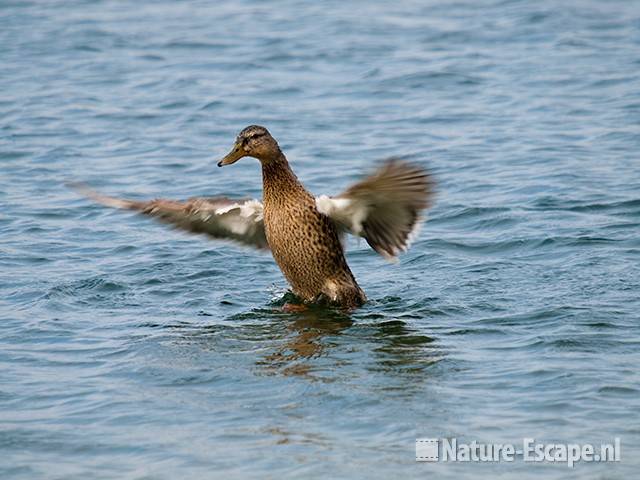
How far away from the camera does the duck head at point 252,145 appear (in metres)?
8.09

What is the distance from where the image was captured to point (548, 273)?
8.81m

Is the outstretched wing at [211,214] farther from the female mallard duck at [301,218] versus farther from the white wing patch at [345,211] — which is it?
the white wing patch at [345,211]

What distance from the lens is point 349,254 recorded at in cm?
994

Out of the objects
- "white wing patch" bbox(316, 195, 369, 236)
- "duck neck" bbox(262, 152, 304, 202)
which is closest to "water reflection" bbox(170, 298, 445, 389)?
"white wing patch" bbox(316, 195, 369, 236)

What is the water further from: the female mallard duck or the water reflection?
the female mallard duck

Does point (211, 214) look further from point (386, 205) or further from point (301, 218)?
point (386, 205)

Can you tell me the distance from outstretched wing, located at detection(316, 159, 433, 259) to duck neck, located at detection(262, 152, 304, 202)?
244 mm

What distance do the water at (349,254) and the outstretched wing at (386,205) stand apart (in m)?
0.54

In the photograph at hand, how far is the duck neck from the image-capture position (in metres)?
8.20

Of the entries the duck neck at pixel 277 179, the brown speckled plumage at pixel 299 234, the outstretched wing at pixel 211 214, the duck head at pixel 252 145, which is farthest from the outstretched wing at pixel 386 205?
the outstretched wing at pixel 211 214

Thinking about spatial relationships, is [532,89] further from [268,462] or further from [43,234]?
[268,462]

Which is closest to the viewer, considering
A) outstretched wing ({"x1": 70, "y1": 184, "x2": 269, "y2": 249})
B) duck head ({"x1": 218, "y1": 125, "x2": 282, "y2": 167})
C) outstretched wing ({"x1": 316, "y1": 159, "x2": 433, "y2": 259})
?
outstretched wing ({"x1": 316, "y1": 159, "x2": 433, "y2": 259})

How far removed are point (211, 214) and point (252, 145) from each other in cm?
66

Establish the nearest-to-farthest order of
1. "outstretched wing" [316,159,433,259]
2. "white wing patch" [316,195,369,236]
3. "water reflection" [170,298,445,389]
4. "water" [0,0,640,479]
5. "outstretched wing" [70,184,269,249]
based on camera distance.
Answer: "water" [0,0,640,479] → "water reflection" [170,298,445,389] → "outstretched wing" [316,159,433,259] → "white wing patch" [316,195,369,236] → "outstretched wing" [70,184,269,249]
